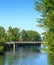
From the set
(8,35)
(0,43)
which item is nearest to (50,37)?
(0,43)

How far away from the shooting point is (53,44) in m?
7.09

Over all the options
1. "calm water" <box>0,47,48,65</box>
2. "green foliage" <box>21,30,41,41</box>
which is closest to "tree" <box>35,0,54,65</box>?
"calm water" <box>0,47,48,65</box>

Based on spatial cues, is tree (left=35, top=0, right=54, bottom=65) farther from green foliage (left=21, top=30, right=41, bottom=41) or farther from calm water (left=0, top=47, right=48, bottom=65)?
green foliage (left=21, top=30, right=41, bottom=41)

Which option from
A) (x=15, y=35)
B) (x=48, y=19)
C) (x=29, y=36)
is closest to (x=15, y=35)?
(x=15, y=35)

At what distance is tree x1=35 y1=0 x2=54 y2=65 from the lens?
Answer: 7.07 metres

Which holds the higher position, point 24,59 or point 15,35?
point 15,35

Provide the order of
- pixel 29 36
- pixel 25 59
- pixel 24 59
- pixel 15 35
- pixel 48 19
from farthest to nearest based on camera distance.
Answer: pixel 29 36, pixel 15 35, pixel 24 59, pixel 25 59, pixel 48 19

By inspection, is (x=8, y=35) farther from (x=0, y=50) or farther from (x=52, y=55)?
(x=52, y=55)

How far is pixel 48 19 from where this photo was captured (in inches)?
295

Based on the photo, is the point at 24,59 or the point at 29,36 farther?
the point at 29,36

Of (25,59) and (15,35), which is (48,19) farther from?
(15,35)

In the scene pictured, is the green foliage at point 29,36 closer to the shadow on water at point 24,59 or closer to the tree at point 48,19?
the shadow on water at point 24,59

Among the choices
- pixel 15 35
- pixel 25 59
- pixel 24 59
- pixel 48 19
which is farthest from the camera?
pixel 15 35

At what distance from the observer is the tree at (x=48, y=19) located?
7.07 m
